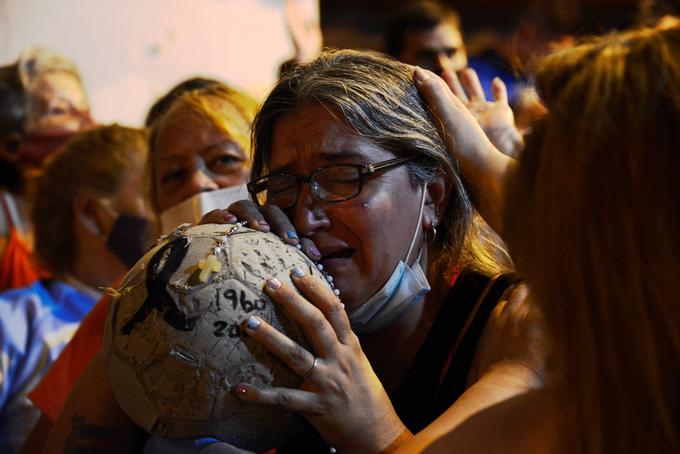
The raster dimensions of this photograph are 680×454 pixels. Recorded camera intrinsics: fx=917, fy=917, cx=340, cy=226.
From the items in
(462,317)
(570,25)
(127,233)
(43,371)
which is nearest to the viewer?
(462,317)

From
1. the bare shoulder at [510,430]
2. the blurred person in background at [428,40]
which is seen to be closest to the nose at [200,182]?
the bare shoulder at [510,430]

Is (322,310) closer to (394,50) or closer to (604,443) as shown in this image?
(604,443)

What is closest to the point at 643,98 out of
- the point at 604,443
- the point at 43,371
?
the point at 604,443

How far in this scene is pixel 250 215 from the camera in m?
1.98

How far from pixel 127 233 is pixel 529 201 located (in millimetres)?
2570

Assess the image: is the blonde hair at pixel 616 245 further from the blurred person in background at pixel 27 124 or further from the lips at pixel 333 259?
the blurred person in background at pixel 27 124

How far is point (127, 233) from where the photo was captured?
3672 mm

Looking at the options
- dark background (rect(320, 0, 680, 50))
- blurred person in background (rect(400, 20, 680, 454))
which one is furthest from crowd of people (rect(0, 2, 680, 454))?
dark background (rect(320, 0, 680, 50))

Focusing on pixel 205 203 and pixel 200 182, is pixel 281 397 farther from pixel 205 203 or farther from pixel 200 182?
pixel 200 182

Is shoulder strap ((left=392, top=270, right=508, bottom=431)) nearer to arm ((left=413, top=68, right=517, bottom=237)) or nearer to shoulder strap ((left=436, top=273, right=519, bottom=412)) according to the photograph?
shoulder strap ((left=436, top=273, right=519, bottom=412))

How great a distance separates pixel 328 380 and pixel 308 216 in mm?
445

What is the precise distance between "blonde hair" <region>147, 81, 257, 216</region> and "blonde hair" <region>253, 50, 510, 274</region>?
0.60 meters

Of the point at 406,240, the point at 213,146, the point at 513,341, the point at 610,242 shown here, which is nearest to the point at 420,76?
the point at 406,240

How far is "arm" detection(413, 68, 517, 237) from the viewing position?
2139 mm
